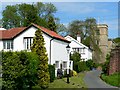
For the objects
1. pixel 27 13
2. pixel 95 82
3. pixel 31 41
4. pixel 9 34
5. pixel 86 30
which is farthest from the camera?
pixel 86 30

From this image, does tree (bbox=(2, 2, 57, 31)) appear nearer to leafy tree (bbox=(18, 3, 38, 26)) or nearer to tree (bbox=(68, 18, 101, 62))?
leafy tree (bbox=(18, 3, 38, 26))

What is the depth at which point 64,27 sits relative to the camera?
73.8 meters

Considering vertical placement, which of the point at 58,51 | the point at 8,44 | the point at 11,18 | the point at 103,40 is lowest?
the point at 58,51

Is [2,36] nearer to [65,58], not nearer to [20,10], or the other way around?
[65,58]

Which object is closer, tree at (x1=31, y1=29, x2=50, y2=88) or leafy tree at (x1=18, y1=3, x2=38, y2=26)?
tree at (x1=31, y1=29, x2=50, y2=88)

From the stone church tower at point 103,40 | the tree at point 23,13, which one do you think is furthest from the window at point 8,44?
the stone church tower at point 103,40

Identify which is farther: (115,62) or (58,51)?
(58,51)

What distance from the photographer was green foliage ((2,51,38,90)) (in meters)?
19.2

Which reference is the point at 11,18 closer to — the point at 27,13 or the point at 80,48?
the point at 27,13

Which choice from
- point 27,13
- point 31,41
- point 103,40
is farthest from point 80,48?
point 31,41

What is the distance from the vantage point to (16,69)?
1989cm

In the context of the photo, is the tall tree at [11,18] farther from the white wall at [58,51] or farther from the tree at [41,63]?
the tree at [41,63]

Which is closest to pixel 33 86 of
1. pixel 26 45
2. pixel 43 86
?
pixel 43 86

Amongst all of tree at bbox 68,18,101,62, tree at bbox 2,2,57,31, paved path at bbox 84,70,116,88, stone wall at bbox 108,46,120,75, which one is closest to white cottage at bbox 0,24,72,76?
paved path at bbox 84,70,116,88
